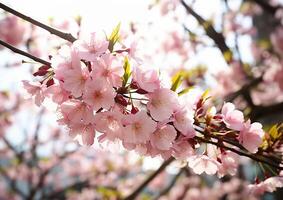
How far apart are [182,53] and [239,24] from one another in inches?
43.0

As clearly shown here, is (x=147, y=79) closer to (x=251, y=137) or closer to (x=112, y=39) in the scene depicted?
(x=112, y=39)

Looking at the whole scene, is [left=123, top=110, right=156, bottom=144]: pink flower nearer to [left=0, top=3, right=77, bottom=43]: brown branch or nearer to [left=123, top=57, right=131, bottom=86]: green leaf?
[left=123, top=57, right=131, bottom=86]: green leaf

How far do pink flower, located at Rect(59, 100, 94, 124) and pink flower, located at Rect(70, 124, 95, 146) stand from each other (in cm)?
7

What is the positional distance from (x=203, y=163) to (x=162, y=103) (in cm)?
34

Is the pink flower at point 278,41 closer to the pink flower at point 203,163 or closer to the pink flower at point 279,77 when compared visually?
the pink flower at point 279,77

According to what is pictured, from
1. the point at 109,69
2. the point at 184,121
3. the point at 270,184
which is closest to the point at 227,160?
the point at 270,184

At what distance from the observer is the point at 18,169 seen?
8.09 meters

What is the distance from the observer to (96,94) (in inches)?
44.3

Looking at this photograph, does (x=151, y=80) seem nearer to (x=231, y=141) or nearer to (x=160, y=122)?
(x=160, y=122)

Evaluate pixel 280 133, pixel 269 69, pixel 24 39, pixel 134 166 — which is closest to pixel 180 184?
pixel 134 166

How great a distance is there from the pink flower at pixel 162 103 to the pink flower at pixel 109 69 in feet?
0.37

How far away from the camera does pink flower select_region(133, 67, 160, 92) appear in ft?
3.81

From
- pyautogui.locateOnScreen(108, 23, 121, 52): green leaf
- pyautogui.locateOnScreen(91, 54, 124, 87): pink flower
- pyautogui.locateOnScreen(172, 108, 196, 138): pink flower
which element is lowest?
pyautogui.locateOnScreen(172, 108, 196, 138): pink flower

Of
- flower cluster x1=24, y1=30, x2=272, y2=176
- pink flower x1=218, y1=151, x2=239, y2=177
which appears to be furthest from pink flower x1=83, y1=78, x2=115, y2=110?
pink flower x1=218, y1=151, x2=239, y2=177
